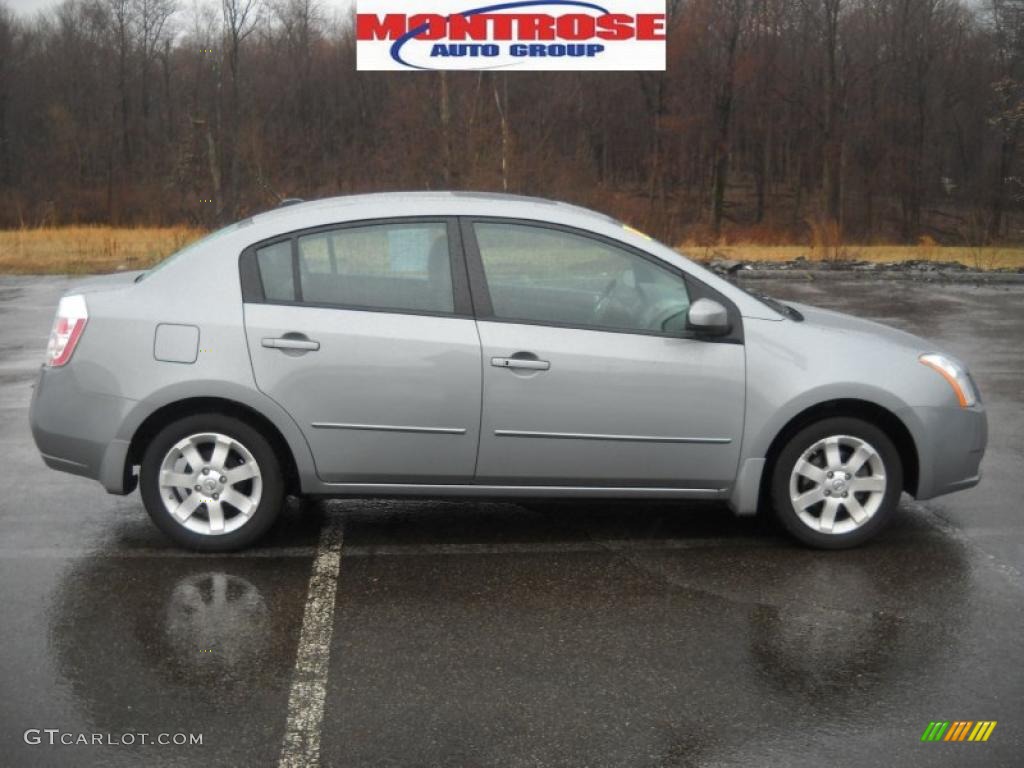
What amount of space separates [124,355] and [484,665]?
2406mm

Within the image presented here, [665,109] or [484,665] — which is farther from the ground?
[665,109]

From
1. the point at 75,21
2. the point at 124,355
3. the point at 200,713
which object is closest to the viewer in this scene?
the point at 200,713

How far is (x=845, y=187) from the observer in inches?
2351

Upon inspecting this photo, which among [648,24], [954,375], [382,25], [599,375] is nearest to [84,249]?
[382,25]

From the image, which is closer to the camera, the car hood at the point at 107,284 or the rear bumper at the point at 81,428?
the rear bumper at the point at 81,428

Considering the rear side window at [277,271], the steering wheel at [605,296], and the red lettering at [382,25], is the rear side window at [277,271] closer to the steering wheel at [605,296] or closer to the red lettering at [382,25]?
the steering wheel at [605,296]

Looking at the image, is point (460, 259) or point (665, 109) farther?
point (665, 109)

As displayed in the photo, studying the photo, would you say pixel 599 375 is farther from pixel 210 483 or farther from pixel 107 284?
pixel 107 284

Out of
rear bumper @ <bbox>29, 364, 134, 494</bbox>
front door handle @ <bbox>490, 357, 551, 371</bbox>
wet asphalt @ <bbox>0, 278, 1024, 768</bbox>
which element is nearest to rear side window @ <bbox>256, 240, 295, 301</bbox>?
rear bumper @ <bbox>29, 364, 134, 494</bbox>

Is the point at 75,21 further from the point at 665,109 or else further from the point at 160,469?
the point at 160,469

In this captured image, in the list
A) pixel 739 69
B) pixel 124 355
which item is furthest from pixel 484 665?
pixel 739 69

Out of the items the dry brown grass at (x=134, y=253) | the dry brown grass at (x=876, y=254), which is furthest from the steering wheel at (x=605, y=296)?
the dry brown grass at (x=134, y=253)

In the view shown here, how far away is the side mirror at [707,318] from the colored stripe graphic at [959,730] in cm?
222

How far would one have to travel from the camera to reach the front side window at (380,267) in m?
5.82
